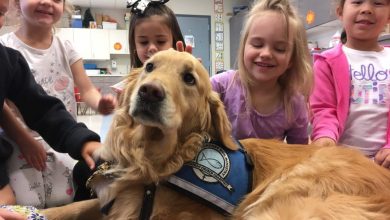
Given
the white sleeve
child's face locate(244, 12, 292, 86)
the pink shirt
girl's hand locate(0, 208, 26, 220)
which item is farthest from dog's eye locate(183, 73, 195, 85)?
the white sleeve

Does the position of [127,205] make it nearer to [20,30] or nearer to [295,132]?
[295,132]

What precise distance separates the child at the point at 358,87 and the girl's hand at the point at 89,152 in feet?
3.75

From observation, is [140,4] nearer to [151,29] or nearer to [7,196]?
[151,29]

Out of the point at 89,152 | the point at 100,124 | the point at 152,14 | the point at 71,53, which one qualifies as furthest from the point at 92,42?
the point at 89,152

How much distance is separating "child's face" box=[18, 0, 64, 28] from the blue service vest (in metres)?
1.24

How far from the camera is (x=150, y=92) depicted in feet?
3.93

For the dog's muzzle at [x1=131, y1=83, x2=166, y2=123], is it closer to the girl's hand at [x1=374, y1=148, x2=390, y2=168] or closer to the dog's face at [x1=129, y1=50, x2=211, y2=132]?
the dog's face at [x1=129, y1=50, x2=211, y2=132]

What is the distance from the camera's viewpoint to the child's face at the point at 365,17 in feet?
6.59

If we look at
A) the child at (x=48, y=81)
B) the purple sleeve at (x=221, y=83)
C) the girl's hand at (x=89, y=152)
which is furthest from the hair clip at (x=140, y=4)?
the girl's hand at (x=89, y=152)

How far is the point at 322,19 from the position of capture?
5.69 meters

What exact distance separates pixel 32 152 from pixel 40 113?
178mm

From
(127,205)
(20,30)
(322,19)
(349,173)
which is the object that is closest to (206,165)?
(127,205)

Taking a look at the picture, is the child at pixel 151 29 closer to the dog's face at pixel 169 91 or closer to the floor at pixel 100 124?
the floor at pixel 100 124

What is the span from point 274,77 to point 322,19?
13.9 feet
